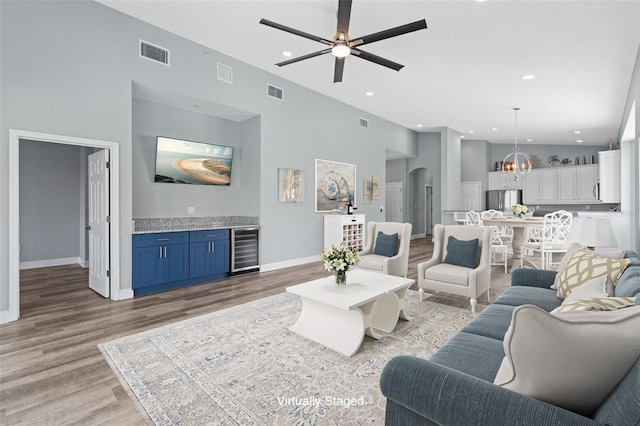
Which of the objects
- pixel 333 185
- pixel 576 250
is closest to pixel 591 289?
A: pixel 576 250

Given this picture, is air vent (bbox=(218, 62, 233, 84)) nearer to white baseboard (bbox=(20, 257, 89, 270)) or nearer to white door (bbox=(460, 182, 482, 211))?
white baseboard (bbox=(20, 257, 89, 270))

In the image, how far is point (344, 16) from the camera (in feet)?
10.4

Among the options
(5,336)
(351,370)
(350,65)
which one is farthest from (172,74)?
(351,370)

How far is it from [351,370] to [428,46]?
14.3ft

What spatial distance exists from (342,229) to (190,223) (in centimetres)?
297

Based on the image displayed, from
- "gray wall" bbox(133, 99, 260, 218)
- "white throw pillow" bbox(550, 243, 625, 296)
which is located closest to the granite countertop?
"gray wall" bbox(133, 99, 260, 218)

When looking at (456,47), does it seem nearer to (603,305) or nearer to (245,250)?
(603,305)

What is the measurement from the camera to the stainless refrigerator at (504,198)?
35.5 ft

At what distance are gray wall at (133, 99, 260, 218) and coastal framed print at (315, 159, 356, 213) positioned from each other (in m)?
1.54

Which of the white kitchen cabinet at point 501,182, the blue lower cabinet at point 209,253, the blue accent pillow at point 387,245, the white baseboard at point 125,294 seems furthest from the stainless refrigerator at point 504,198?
the white baseboard at point 125,294

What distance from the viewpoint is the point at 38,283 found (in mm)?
5039

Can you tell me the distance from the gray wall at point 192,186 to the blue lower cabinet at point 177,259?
79 cm

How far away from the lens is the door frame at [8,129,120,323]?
11.4 feet

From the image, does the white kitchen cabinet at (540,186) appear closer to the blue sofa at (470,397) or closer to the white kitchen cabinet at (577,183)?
the white kitchen cabinet at (577,183)
